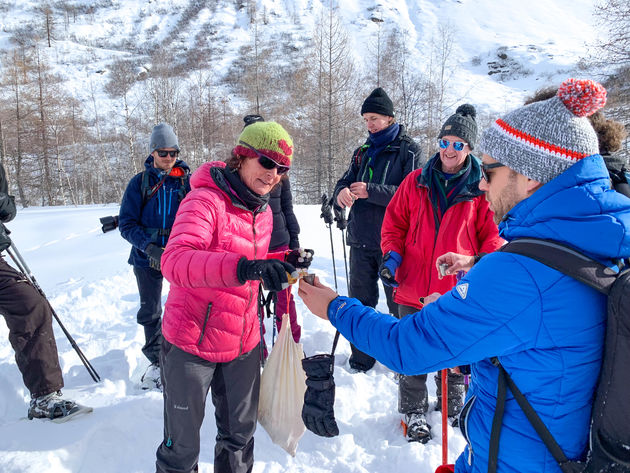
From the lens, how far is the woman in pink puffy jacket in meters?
1.94

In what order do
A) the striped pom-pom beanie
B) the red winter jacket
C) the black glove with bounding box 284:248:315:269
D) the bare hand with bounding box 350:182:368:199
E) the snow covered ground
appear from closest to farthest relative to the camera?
the striped pom-pom beanie → the black glove with bounding box 284:248:315:269 → the snow covered ground → the red winter jacket → the bare hand with bounding box 350:182:368:199

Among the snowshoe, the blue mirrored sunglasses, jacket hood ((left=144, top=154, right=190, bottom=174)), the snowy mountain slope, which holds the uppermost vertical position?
the snowy mountain slope

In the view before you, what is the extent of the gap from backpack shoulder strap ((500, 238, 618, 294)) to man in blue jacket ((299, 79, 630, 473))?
0.02m

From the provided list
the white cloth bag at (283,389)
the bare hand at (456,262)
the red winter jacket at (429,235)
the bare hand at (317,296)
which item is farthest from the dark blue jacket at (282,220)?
the bare hand at (317,296)

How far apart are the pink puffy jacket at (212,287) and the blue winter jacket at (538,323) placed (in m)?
1.03

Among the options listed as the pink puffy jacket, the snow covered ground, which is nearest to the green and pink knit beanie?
the pink puffy jacket

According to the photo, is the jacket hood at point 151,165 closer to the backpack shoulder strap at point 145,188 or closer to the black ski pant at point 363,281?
the backpack shoulder strap at point 145,188

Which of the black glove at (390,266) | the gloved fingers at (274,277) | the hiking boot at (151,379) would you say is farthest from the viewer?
the hiking boot at (151,379)

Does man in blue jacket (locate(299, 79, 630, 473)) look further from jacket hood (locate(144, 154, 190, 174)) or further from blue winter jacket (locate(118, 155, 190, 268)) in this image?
jacket hood (locate(144, 154, 190, 174))

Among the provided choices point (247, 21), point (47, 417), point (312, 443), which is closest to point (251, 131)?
point (312, 443)

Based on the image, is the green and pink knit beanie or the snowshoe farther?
the snowshoe

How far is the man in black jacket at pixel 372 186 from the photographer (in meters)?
3.54

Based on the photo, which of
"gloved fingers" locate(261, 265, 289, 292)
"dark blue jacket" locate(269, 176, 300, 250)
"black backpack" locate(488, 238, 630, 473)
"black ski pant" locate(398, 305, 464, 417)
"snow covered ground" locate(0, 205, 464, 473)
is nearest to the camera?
"black backpack" locate(488, 238, 630, 473)

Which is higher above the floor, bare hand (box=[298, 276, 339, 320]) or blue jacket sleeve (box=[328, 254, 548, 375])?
blue jacket sleeve (box=[328, 254, 548, 375])
